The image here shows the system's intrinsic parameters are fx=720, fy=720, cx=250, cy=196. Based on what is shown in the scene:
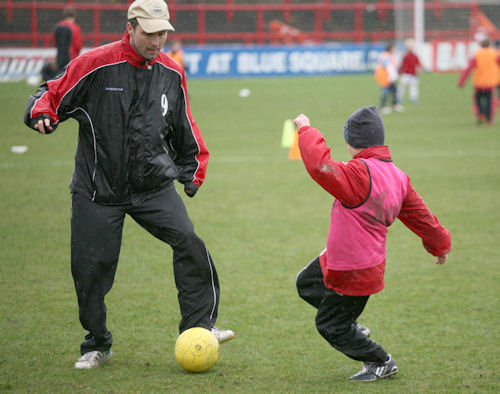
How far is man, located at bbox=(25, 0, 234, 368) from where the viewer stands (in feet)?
13.7

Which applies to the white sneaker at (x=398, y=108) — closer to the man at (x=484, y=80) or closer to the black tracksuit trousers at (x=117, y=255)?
the man at (x=484, y=80)

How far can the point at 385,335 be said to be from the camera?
5125 mm

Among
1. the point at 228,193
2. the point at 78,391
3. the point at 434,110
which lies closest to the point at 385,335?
the point at 78,391

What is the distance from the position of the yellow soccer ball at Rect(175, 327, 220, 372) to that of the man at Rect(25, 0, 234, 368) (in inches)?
5.7

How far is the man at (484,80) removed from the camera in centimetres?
1728

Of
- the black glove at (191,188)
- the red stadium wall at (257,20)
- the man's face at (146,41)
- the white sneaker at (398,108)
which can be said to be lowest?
the black glove at (191,188)

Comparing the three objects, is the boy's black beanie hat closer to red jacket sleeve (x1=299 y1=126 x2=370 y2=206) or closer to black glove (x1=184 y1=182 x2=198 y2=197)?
red jacket sleeve (x1=299 y1=126 x2=370 y2=206)

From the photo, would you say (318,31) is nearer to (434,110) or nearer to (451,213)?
(434,110)

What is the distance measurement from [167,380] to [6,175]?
7.50m

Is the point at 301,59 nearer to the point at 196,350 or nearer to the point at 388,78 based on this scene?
the point at 388,78

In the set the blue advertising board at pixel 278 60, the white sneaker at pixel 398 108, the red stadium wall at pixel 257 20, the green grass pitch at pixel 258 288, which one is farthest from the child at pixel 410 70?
the red stadium wall at pixel 257 20

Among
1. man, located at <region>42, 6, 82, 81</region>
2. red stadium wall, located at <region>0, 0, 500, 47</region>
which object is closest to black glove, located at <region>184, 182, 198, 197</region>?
man, located at <region>42, 6, 82, 81</region>

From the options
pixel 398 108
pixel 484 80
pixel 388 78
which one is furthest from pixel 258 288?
pixel 398 108

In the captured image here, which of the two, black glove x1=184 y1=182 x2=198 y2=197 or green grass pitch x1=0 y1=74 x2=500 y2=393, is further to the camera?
black glove x1=184 y1=182 x2=198 y2=197
